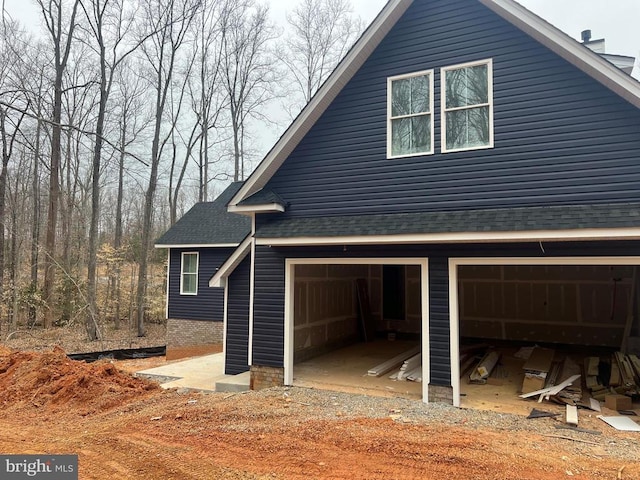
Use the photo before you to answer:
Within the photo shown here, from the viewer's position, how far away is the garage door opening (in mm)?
8508

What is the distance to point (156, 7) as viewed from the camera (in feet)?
72.2

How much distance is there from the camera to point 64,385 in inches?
347

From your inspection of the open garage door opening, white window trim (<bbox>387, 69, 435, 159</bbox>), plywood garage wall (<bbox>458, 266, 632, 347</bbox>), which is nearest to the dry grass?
plywood garage wall (<bbox>458, 266, 632, 347</bbox>)

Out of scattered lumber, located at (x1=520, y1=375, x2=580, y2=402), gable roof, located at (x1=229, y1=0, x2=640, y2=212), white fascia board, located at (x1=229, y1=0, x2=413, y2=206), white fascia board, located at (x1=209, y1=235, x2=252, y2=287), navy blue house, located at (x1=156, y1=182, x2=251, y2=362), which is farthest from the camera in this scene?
navy blue house, located at (x1=156, y1=182, x2=251, y2=362)

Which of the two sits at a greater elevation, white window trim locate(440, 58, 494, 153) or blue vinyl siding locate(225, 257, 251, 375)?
white window trim locate(440, 58, 494, 153)

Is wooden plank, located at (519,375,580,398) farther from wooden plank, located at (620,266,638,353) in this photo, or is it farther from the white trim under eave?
wooden plank, located at (620,266,638,353)

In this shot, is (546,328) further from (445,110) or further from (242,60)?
(242,60)

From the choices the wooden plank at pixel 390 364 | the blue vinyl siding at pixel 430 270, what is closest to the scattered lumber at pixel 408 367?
the wooden plank at pixel 390 364

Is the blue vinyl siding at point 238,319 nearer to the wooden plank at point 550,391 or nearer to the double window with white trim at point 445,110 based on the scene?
the double window with white trim at point 445,110

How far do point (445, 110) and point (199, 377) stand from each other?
27.2 feet

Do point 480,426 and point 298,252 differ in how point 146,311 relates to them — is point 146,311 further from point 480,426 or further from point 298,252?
point 480,426

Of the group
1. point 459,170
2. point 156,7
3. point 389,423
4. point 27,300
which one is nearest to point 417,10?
point 459,170

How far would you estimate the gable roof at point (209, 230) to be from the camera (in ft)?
54.5

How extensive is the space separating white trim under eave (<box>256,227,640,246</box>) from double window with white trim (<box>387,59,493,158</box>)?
1748 millimetres
